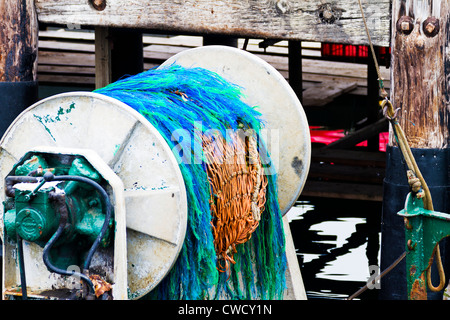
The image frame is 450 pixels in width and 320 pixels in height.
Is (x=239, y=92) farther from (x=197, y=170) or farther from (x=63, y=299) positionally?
(x=63, y=299)

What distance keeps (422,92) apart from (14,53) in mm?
2440

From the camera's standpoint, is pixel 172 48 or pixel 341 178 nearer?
pixel 341 178

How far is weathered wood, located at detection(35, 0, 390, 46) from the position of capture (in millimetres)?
4789

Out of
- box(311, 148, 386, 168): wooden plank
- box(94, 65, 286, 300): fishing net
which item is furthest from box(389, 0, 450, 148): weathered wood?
box(311, 148, 386, 168): wooden plank

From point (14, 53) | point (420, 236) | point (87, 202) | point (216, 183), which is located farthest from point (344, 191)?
point (87, 202)

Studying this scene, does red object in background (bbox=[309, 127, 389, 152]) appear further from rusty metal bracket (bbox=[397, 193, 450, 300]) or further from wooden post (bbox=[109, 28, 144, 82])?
rusty metal bracket (bbox=[397, 193, 450, 300])

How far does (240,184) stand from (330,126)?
30.1 ft

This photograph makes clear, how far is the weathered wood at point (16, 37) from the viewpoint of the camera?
525cm

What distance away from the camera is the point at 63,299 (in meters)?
3.43

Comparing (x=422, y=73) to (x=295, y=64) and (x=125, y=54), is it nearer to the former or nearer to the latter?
(x=125, y=54)

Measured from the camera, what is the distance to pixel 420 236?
3.58 m

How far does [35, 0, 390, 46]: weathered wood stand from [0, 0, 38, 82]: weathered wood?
3.8 inches
